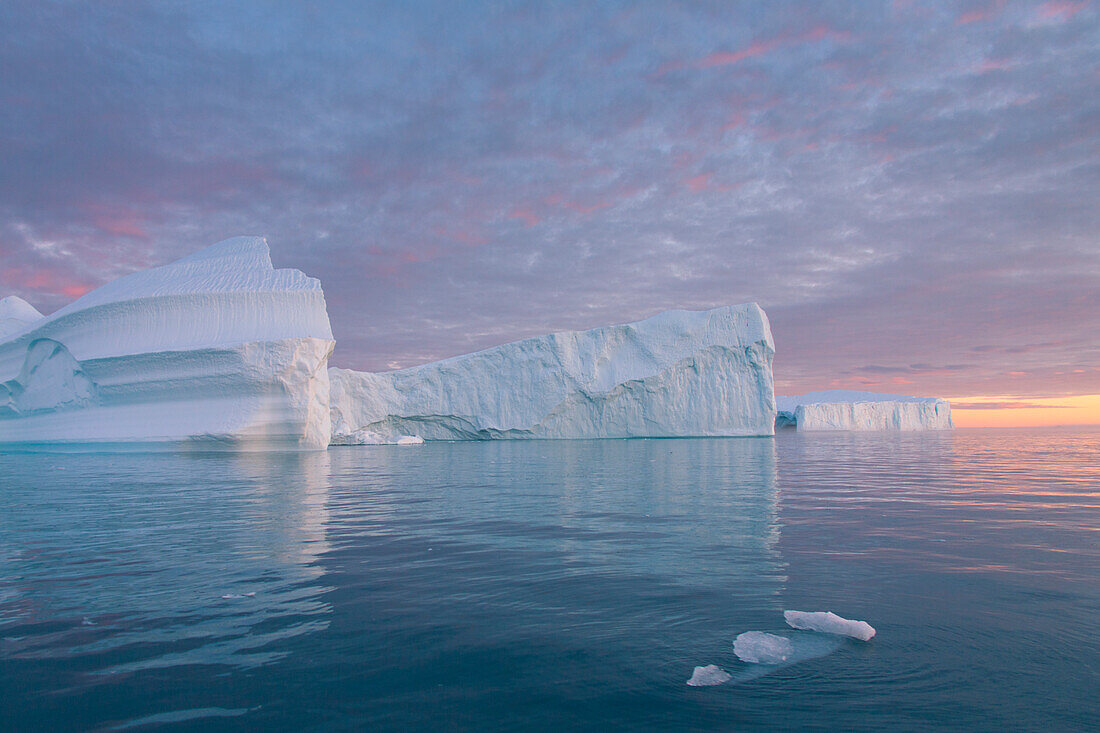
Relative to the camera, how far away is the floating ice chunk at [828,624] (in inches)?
118

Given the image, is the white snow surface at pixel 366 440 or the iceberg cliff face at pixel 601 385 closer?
the white snow surface at pixel 366 440

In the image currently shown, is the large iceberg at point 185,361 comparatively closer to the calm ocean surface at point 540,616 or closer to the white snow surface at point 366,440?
the white snow surface at point 366,440

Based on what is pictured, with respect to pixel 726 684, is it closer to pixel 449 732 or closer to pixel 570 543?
pixel 449 732

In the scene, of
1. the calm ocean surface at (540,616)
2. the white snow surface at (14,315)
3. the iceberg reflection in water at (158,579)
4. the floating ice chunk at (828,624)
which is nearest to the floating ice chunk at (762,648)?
the calm ocean surface at (540,616)

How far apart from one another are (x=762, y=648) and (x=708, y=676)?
1.47 feet

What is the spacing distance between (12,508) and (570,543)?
7875mm

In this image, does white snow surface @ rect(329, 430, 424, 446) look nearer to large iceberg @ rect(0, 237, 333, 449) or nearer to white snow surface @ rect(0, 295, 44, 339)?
large iceberg @ rect(0, 237, 333, 449)

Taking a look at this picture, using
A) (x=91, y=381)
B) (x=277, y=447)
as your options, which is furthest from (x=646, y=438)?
(x=91, y=381)

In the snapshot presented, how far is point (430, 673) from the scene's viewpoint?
2611 mm

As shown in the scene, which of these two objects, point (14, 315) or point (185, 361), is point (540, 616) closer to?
point (185, 361)

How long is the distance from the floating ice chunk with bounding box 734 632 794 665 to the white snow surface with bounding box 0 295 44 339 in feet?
117

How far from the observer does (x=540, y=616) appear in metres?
3.37

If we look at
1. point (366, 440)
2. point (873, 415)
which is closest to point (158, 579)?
point (366, 440)

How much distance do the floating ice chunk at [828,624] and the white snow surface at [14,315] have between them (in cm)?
3565
